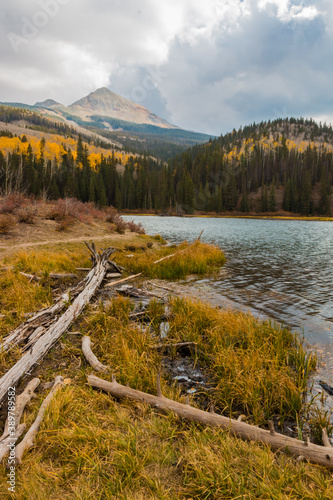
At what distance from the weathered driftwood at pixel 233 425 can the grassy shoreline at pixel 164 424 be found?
102 mm

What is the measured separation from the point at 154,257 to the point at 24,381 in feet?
37.4

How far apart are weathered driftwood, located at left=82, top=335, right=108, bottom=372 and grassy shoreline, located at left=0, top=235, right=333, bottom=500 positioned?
0.49 feet

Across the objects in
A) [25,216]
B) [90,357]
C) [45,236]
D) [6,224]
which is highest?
[25,216]

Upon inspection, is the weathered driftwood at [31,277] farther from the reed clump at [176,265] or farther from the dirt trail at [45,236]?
the reed clump at [176,265]

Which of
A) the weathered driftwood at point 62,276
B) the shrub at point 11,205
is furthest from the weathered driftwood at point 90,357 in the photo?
the shrub at point 11,205

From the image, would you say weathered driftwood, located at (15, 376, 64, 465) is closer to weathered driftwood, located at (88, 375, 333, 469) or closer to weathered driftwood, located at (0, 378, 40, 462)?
weathered driftwood, located at (0, 378, 40, 462)

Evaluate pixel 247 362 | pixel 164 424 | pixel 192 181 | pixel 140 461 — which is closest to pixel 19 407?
pixel 140 461

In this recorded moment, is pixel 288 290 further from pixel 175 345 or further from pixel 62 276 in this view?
→ pixel 62 276

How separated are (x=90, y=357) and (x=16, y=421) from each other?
176 cm

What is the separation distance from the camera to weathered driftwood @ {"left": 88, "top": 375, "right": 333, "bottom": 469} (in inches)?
110

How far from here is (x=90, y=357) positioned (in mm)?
4930

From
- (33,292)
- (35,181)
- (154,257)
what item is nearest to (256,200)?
(35,181)

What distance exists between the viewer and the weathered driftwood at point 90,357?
→ 4.58m

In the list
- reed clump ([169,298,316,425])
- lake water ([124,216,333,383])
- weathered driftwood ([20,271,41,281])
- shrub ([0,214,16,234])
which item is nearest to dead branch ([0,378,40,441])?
reed clump ([169,298,316,425])
